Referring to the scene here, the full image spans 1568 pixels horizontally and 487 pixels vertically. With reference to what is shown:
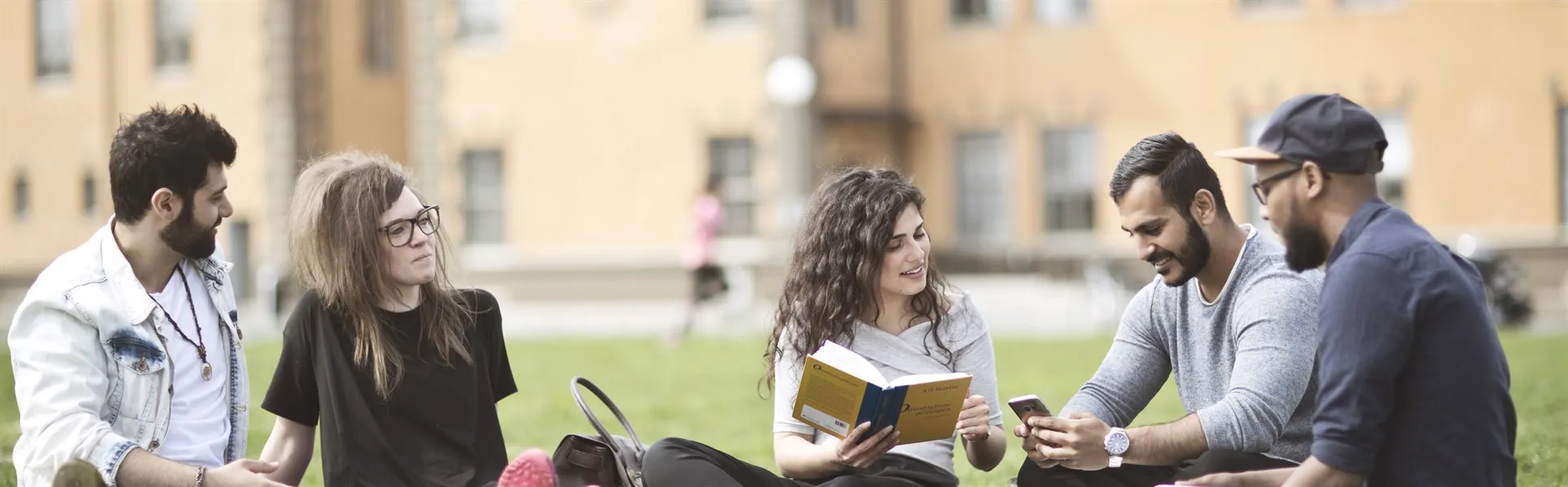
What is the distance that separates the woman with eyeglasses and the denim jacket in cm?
33

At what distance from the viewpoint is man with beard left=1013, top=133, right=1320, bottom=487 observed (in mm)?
3906

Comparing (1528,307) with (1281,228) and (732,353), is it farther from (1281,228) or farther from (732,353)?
(1281,228)

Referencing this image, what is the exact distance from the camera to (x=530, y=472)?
3.75 metres

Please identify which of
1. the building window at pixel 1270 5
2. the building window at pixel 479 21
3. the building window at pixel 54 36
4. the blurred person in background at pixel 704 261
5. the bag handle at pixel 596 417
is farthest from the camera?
the building window at pixel 54 36

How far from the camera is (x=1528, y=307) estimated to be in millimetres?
17781

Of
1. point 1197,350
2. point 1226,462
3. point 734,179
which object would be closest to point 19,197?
point 734,179

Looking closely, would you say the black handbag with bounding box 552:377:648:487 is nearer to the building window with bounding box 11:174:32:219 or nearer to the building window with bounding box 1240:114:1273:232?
the building window with bounding box 1240:114:1273:232

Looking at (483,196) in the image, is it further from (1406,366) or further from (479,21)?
(1406,366)

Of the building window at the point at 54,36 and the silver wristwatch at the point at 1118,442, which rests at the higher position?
the building window at the point at 54,36

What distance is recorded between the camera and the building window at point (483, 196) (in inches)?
992

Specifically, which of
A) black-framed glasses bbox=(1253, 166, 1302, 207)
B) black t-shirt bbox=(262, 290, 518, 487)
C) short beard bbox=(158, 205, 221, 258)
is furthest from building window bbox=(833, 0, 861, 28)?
black-framed glasses bbox=(1253, 166, 1302, 207)

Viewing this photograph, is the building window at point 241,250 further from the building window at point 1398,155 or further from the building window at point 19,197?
the building window at point 1398,155

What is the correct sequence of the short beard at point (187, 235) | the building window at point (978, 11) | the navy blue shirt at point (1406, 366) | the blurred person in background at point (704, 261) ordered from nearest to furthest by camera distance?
1. the navy blue shirt at point (1406, 366)
2. the short beard at point (187, 235)
3. the blurred person in background at point (704, 261)
4. the building window at point (978, 11)

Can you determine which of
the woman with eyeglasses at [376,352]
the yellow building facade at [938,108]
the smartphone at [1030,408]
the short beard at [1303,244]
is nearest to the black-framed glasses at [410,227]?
the woman with eyeglasses at [376,352]
